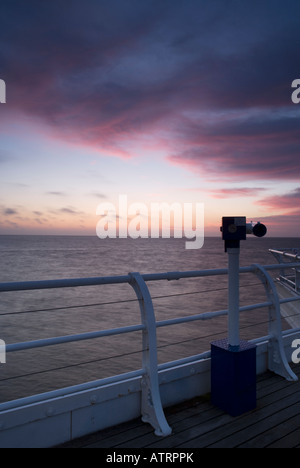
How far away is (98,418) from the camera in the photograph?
264 centimetres

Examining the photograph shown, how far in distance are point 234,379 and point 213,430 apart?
0.46 metres

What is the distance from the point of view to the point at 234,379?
9.64ft

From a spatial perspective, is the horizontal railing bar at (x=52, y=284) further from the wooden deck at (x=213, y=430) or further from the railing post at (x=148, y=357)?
the wooden deck at (x=213, y=430)

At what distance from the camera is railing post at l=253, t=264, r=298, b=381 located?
12.2ft

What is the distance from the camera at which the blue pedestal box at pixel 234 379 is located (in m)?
2.93

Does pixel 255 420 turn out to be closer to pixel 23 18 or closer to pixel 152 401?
pixel 152 401

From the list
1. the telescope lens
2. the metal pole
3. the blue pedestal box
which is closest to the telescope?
the telescope lens

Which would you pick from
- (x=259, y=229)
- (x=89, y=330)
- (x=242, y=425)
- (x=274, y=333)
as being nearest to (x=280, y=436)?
(x=242, y=425)

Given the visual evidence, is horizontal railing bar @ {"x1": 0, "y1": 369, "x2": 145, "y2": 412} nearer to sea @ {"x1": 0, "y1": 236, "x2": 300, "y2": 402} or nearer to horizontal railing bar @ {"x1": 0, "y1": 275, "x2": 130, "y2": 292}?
horizontal railing bar @ {"x1": 0, "y1": 275, "x2": 130, "y2": 292}

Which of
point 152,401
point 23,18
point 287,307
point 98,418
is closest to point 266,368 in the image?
point 152,401

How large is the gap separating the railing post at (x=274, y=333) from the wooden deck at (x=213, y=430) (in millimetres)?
533

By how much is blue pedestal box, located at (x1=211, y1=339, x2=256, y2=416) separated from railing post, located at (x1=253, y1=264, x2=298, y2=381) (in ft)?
2.79

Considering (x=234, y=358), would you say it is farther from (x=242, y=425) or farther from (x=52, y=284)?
(x=52, y=284)

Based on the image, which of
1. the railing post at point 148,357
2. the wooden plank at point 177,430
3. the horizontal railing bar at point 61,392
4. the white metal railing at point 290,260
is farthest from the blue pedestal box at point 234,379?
the white metal railing at point 290,260
